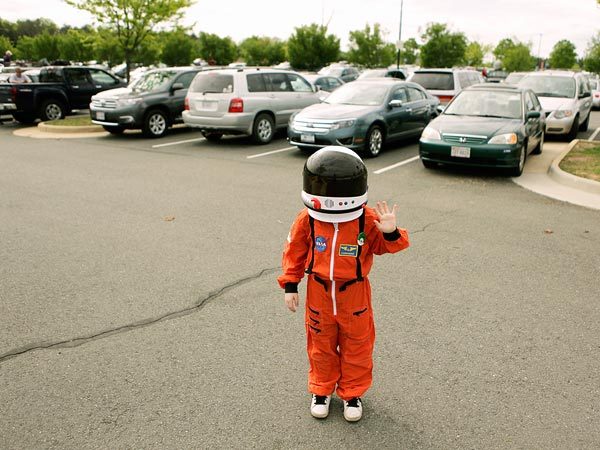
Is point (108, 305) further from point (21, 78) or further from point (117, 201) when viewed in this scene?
point (21, 78)

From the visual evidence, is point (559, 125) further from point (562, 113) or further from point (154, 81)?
point (154, 81)

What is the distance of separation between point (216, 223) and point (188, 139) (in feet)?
25.4

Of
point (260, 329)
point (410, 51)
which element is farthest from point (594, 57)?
point (260, 329)

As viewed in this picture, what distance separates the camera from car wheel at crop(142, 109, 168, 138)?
13594mm

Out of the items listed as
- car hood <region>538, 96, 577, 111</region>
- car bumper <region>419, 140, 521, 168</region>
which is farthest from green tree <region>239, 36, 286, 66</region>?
car bumper <region>419, 140, 521, 168</region>

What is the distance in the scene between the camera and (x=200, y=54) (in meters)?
47.7

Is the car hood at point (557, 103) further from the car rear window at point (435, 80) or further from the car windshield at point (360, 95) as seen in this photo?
the car windshield at point (360, 95)

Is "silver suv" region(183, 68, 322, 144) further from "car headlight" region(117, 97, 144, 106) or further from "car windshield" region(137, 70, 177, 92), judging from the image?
"car windshield" region(137, 70, 177, 92)

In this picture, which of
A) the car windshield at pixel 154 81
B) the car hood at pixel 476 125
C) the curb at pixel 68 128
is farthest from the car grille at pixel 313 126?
the curb at pixel 68 128

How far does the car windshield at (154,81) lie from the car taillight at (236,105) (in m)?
2.65

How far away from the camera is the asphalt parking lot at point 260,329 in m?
2.90

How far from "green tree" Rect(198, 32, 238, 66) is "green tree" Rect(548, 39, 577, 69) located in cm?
A: 4031

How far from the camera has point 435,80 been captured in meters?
16.0

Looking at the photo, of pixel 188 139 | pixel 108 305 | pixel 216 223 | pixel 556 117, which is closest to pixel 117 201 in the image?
pixel 216 223
